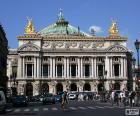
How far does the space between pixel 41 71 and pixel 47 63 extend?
341 centimetres

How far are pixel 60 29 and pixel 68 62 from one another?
82.4 feet

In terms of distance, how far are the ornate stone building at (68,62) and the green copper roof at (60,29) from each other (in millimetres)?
17802

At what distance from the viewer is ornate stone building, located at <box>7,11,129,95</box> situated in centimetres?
15362

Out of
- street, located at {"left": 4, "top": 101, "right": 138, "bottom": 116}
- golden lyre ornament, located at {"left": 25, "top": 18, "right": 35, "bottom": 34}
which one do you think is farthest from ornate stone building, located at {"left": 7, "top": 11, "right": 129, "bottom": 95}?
street, located at {"left": 4, "top": 101, "right": 138, "bottom": 116}

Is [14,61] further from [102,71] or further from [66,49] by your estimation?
[102,71]

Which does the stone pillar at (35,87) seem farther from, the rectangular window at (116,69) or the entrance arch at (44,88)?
the rectangular window at (116,69)

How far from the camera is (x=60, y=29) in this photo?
585ft

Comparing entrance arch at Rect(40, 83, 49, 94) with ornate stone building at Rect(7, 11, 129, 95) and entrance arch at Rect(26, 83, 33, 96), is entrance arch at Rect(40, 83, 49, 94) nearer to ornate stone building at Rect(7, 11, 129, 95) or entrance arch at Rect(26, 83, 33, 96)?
ornate stone building at Rect(7, 11, 129, 95)

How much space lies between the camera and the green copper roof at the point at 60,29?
579ft

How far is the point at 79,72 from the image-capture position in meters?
156

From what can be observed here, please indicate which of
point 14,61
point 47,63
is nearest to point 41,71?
point 47,63

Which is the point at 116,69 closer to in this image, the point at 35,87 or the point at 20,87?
the point at 35,87

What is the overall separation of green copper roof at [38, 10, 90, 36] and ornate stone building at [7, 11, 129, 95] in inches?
701

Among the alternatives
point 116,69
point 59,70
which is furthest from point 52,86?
point 116,69
